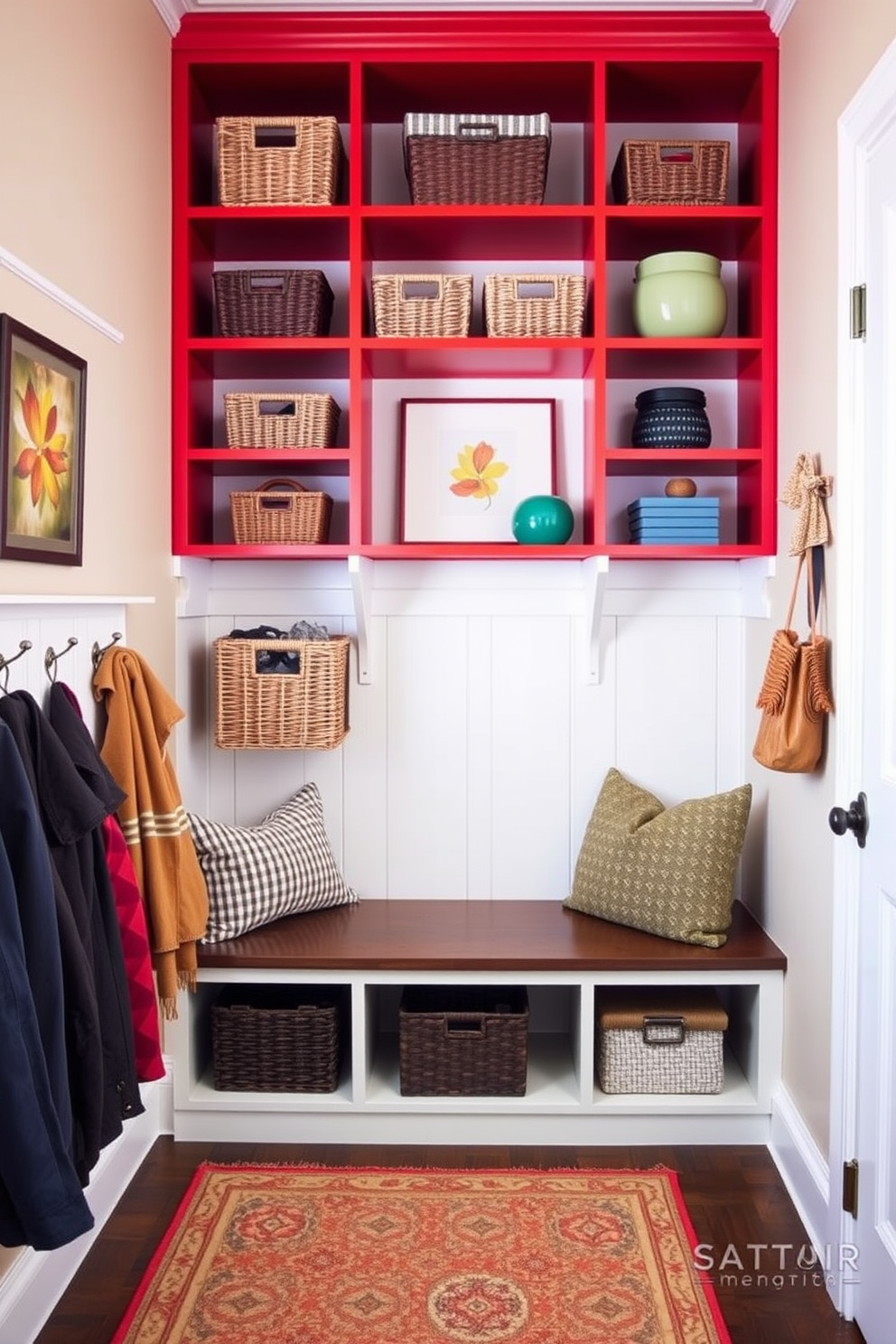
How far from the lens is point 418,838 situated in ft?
10.3

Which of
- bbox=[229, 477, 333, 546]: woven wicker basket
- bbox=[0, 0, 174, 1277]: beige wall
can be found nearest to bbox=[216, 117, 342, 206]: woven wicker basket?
bbox=[0, 0, 174, 1277]: beige wall

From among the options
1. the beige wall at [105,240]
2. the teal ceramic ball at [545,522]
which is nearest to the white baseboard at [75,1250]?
the beige wall at [105,240]

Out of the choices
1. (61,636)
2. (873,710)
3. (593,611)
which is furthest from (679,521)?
(61,636)

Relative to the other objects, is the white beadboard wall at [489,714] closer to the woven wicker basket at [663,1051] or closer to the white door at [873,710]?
the woven wicker basket at [663,1051]

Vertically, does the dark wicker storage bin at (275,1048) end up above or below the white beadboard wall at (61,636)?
below

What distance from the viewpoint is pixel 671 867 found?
2.78 metres

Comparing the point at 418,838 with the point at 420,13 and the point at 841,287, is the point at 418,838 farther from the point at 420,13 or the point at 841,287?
the point at 420,13

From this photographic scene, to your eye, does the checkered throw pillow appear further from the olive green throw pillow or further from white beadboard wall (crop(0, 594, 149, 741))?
the olive green throw pillow

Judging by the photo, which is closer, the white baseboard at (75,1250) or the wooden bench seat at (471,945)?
the white baseboard at (75,1250)

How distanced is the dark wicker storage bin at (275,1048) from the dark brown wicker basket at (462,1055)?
0.59 ft

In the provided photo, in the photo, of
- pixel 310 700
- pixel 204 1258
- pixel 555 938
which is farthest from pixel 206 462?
pixel 204 1258

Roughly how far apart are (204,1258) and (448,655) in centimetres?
156

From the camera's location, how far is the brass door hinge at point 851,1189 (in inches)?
82.2

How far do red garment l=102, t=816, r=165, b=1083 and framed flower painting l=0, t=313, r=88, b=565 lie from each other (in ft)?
1.76
